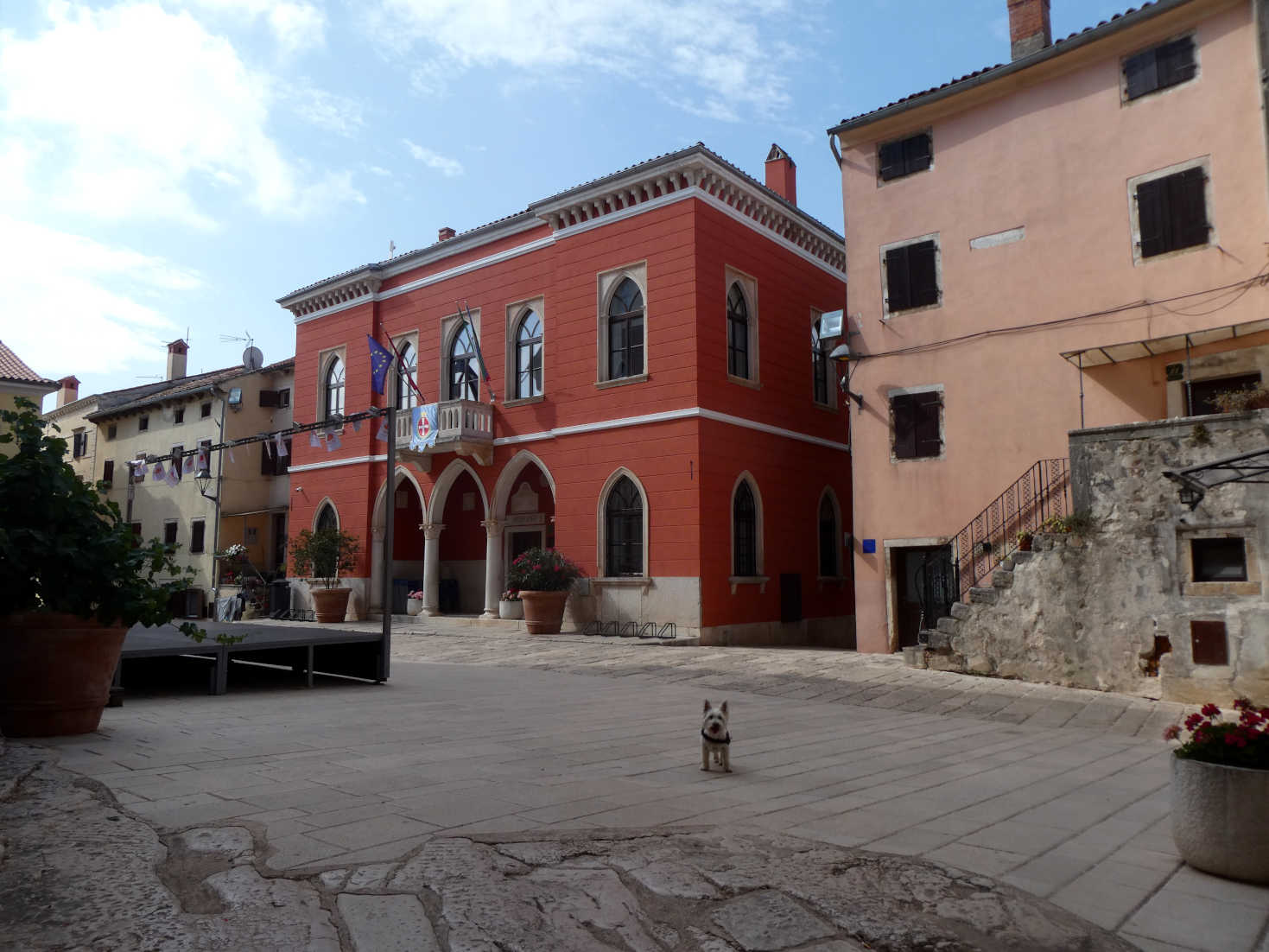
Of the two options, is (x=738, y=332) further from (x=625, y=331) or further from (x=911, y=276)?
(x=911, y=276)

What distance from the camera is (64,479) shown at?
6457mm

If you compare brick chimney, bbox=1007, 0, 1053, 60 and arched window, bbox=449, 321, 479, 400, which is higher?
brick chimney, bbox=1007, 0, 1053, 60

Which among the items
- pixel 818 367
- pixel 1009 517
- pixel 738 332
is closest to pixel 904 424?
pixel 1009 517

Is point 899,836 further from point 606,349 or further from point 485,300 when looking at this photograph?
point 485,300

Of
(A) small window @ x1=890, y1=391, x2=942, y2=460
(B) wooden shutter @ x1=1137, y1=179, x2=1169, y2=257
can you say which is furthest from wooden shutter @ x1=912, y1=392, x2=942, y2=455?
(B) wooden shutter @ x1=1137, y1=179, x2=1169, y2=257

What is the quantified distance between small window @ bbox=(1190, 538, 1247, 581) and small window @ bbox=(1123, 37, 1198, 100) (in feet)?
24.1

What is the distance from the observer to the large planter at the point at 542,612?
62.6 feet

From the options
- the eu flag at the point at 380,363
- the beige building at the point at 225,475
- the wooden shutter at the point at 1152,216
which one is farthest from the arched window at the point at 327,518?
the wooden shutter at the point at 1152,216

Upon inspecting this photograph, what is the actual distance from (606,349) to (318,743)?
1461 centimetres

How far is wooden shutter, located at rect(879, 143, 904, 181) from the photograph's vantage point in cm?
1680

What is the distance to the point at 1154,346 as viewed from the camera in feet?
43.1

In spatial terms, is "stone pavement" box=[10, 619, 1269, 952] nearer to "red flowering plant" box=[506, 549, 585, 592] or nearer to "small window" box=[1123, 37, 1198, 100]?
"red flowering plant" box=[506, 549, 585, 592]

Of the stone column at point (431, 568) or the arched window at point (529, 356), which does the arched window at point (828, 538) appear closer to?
the arched window at point (529, 356)

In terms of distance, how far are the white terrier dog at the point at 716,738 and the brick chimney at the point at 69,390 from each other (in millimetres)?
46618
